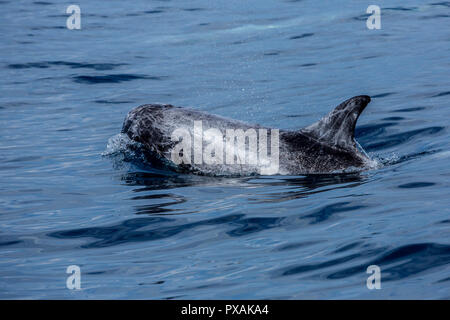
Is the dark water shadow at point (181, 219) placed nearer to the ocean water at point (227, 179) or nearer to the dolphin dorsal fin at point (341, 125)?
the ocean water at point (227, 179)

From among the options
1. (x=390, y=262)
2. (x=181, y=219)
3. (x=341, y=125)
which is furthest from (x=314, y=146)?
(x=390, y=262)

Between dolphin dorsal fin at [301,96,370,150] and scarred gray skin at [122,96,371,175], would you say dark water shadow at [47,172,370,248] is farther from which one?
dolphin dorsal fin at [301,96,370,150]

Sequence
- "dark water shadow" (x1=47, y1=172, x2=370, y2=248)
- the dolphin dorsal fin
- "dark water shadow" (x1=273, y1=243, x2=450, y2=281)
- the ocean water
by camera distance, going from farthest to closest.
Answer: the dolphin dorsal fin < "dark water shadow" (x1=47, y1=172, x2=370, y2=248) < the ocean water < "dark water shadow" (x1=273, y1=243, x2=450, y2=281)

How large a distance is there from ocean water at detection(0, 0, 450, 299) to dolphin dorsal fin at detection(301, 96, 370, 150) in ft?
1.99

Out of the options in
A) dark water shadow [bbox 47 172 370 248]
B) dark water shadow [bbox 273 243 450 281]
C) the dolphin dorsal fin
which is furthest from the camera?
the dolphin dorsal fin

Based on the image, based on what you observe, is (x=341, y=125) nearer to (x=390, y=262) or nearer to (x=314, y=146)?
(x=314, y=146)

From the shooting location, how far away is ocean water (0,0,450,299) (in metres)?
7.04

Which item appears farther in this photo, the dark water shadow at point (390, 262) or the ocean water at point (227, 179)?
the ocean water at point (227, 179)

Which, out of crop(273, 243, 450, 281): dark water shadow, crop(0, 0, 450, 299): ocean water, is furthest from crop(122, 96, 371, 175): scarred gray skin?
crop(273, 243, 450, 281): dark water shadow

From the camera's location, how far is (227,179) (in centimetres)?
1039

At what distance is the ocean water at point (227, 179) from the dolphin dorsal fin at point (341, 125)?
0.61m

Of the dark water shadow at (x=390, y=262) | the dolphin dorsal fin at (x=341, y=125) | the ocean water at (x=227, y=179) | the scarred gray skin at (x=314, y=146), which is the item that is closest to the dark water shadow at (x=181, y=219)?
the ocean water at (x=227, y=179)

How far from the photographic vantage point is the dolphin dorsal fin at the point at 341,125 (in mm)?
10188

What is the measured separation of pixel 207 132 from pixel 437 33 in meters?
14.2
